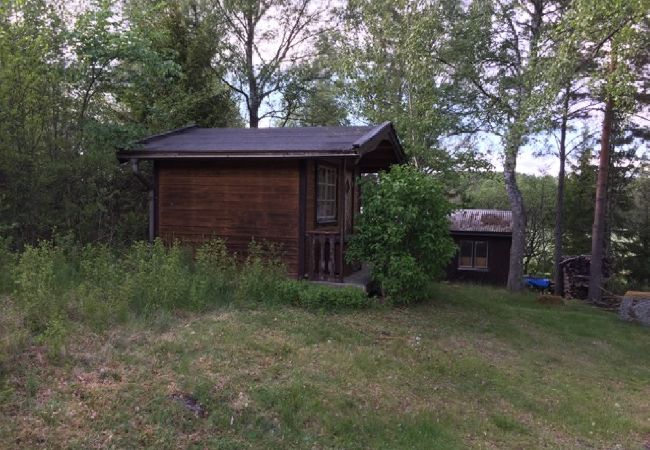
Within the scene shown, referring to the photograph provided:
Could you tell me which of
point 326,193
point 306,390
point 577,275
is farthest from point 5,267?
point 577,275

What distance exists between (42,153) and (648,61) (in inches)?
610

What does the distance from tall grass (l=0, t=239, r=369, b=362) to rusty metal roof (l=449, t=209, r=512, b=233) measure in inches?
587

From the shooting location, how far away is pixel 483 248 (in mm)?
22859

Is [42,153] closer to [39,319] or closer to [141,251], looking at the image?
[141,251]

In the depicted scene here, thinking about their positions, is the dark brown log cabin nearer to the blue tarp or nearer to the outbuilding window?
the outbuilding window

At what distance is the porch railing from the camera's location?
9.32m

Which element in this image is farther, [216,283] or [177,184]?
[177,184]

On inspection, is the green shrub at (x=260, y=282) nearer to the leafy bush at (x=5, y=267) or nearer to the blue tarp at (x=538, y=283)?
the leafy bush at (x=5, y=267)

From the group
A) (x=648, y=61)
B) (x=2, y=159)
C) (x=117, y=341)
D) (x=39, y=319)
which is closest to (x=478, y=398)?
(x=117, y=341)

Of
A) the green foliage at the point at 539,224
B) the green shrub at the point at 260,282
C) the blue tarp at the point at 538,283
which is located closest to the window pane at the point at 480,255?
the blue tarp at the point at 538,283

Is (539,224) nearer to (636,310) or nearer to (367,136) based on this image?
(636,310)

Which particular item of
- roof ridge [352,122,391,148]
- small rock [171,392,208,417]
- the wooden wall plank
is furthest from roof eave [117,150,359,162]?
small rock [171,392,208,417]

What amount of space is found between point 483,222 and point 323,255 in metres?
15.1

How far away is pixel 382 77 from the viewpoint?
16.3 metres
